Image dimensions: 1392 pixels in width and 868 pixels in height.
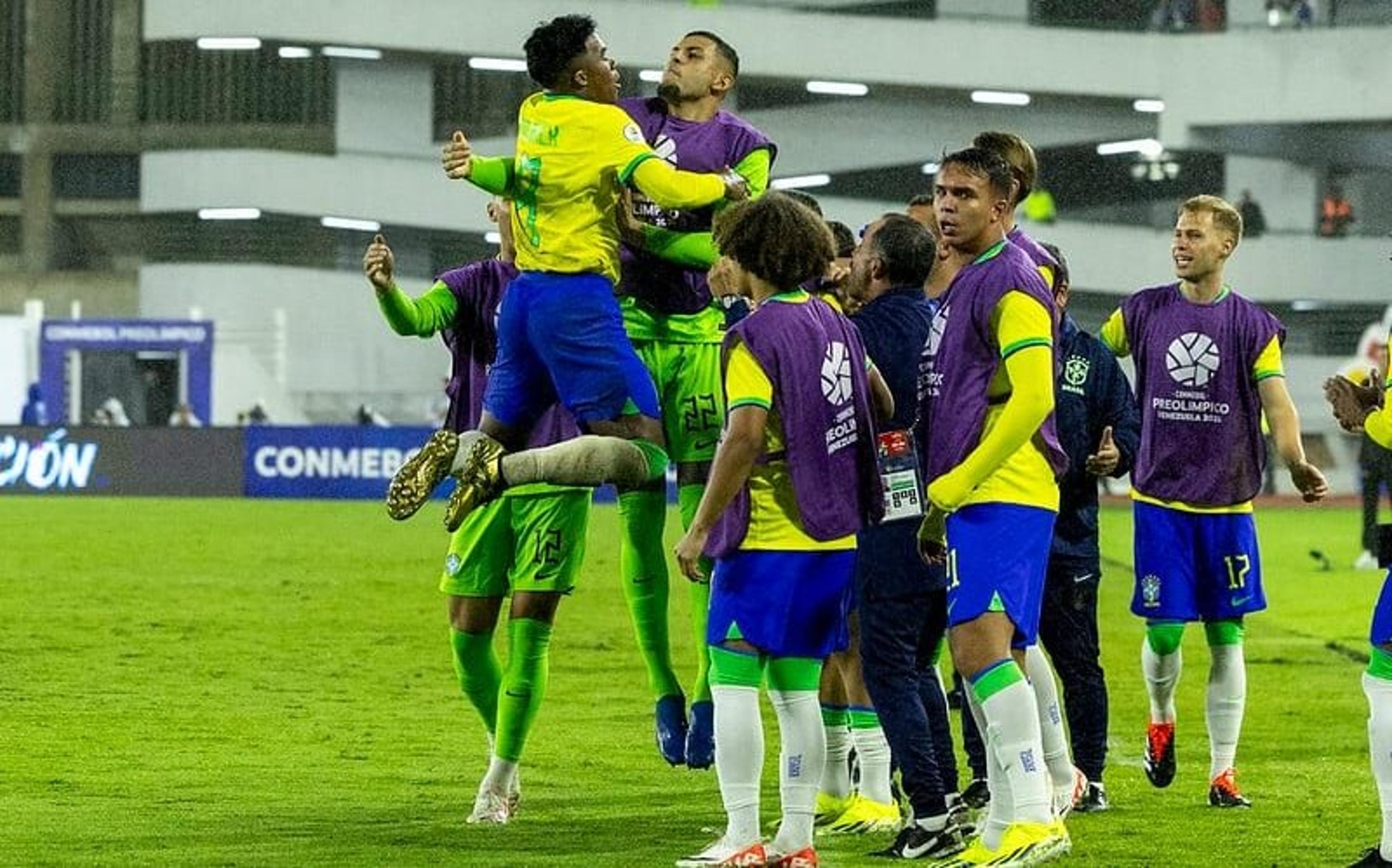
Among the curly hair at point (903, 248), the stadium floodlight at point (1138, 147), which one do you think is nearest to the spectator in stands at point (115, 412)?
the stadium floodlight at point (1138, 147)

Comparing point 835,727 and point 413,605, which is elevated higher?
point 835,727

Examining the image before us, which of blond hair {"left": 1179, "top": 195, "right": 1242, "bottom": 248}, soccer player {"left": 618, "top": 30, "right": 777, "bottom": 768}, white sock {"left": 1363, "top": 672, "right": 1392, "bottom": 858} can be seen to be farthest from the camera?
blond hair {"left": 1179, "top": 195, "right": 1242, "bottom": 248}

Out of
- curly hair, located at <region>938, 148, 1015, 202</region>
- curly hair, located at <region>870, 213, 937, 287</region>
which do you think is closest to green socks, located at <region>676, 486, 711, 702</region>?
curly hair, located at <region>870, 213, 937, 287</region>

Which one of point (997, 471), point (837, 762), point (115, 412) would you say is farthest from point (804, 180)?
point (997, 471)

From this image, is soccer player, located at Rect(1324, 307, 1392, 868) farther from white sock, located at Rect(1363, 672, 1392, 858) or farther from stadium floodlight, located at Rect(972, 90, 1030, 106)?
stadium floodlight, located at Rect(972, 90, 1030, 106)

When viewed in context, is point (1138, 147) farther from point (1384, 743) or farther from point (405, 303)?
point (1384, 743)

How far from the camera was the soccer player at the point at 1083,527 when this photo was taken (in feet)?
31.7

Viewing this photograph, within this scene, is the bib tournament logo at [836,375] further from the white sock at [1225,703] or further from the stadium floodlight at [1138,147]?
the stadium floodlight at [1138,147]

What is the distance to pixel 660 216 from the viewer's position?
30.7 feet

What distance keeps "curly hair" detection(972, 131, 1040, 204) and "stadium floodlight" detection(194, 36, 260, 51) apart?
152ft

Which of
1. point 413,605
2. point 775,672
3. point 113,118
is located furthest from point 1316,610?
point 113,118

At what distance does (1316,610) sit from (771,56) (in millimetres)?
33496

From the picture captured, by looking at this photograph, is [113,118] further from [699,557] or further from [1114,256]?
[699,557]

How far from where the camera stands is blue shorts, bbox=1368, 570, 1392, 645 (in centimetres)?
755
